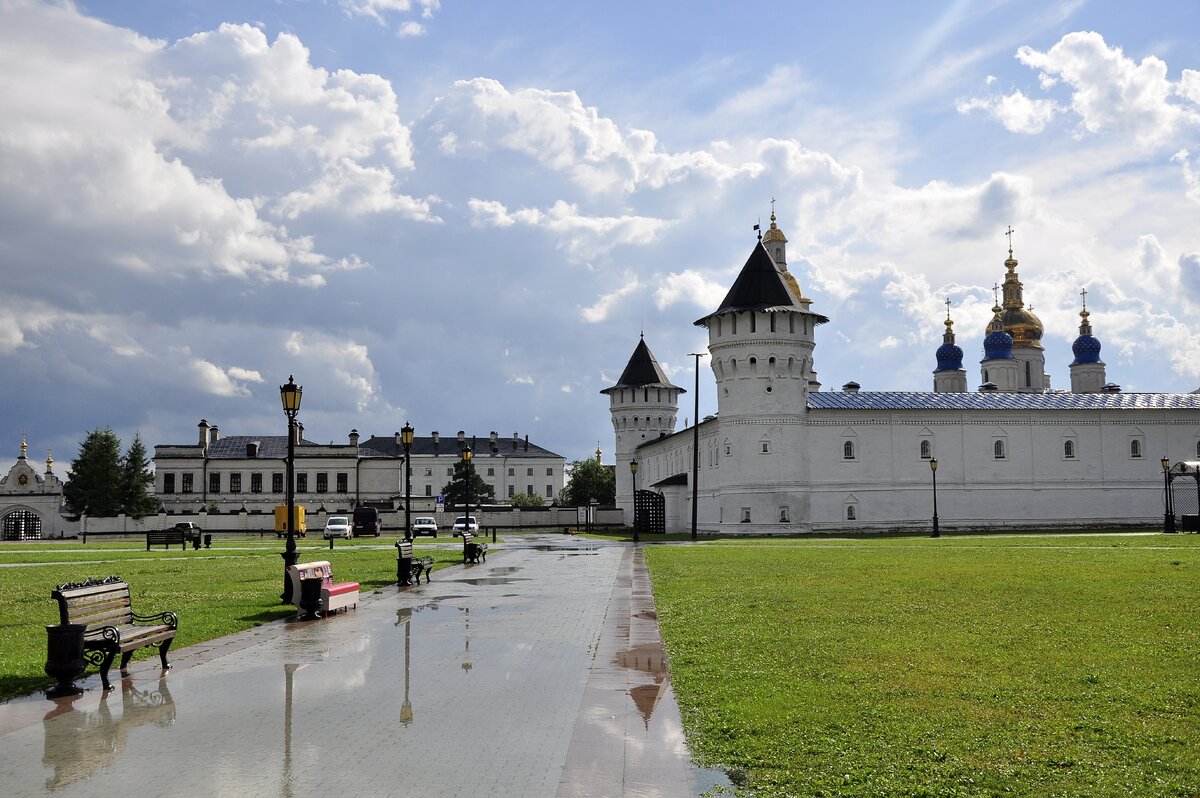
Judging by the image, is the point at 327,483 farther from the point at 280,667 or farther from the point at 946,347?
the point at 280,667

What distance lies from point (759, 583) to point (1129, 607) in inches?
288

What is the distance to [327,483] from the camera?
9244 centimetres

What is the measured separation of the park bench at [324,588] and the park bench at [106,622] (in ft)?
13.3

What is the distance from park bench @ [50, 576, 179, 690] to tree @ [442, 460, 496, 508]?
92.7m

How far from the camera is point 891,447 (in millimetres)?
60156

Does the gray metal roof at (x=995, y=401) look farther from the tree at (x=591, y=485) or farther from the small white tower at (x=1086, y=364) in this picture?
the tree at (x=591, y=485)

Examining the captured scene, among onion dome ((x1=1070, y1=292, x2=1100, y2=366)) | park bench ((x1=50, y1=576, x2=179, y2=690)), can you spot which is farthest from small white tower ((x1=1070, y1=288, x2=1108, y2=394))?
park bench ((x1=50, y1=576, x2=179, y2=690))

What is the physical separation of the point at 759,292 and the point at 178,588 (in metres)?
44.1

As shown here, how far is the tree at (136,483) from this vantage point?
3110 inches

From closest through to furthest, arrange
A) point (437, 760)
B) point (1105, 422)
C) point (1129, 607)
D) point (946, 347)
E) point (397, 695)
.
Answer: point (437, 760), point (397, 695), point (1129, 607), point (1105, 422), point (946, 347)

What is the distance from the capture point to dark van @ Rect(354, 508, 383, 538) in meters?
63.5

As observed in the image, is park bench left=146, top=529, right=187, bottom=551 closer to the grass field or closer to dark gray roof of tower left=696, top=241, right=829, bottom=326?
the grass field

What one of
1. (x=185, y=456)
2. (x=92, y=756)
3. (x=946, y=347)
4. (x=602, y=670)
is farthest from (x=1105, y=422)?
(x=185, y=456)

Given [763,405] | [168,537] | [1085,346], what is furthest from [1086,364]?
[168,537]
